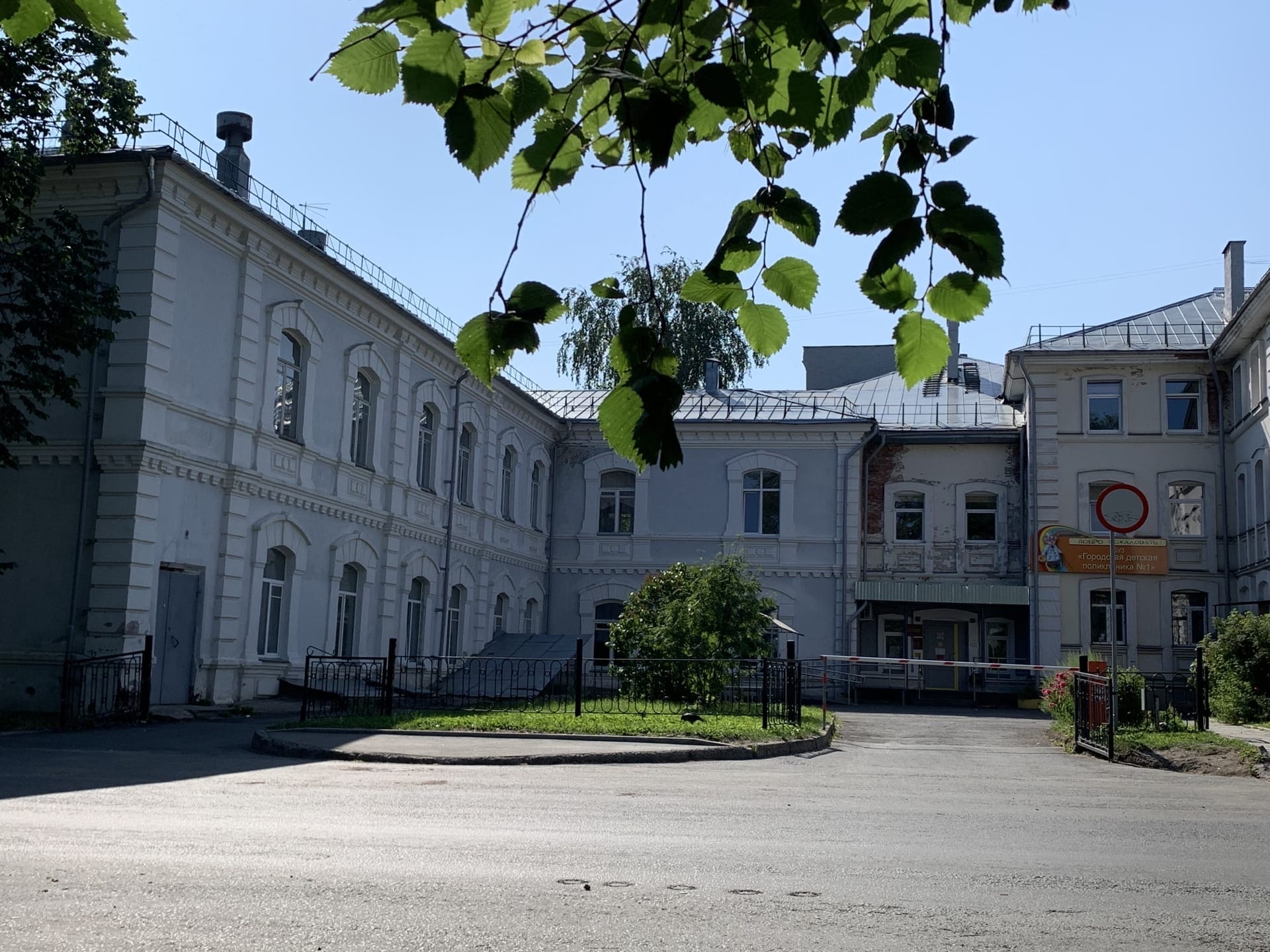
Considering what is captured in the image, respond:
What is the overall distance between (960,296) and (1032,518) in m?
30.6

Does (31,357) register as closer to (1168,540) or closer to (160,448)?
(160,448)

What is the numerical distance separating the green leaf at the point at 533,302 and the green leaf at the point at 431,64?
496 millimetres

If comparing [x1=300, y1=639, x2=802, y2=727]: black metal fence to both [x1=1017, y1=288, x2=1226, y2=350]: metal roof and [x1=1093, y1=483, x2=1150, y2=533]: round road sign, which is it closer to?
[x1=1093, y1=483, x2=1150, y2=533]: round road sign

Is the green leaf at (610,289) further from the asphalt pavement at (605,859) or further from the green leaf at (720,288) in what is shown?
the asphalt pavement at (605,859)

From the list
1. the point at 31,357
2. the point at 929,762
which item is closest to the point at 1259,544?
the point at 929,762

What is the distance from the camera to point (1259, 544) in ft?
94.4

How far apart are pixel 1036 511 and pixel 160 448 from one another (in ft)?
70.7

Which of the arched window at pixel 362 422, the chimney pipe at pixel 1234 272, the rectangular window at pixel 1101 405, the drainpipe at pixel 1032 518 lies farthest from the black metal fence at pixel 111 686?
the chimney pipe at pixel 1234 272

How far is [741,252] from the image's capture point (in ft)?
11.3

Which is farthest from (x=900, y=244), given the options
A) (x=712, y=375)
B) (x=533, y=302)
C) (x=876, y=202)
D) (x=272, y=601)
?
(x=712, y=375)

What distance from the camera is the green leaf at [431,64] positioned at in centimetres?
287

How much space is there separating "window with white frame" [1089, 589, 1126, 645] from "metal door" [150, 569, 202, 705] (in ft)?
71.1

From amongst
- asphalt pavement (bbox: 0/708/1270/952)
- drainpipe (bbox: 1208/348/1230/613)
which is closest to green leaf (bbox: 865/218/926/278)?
asphalt pavement (bbox: 0/708/1270/952)

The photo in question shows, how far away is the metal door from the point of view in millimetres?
18875
